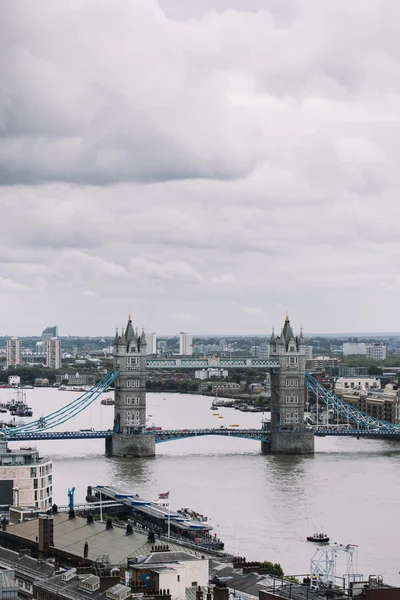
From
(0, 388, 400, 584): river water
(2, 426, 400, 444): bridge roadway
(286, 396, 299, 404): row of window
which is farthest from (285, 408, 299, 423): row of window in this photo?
(0, 388, 400, 584): river water

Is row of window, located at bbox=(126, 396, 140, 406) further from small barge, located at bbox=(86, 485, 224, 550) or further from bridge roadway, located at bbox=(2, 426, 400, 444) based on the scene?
small barge, located at bbox=(86, 485, 224, 550)

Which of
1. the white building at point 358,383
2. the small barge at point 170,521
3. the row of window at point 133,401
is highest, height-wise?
the white building at point 358,383

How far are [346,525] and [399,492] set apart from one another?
11940mm

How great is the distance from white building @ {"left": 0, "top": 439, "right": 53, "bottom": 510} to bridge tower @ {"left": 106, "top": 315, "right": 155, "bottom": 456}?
30114 millimetres

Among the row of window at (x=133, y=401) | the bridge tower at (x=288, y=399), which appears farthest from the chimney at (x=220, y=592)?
the row of window at (x=133, y=401)

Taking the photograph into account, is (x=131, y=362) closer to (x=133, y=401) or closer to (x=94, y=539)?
(x=133, y=401)

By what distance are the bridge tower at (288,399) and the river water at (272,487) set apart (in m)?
1.67

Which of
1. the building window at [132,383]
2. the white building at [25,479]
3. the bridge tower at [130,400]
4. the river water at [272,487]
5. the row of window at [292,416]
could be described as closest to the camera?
the river water at [272,487]

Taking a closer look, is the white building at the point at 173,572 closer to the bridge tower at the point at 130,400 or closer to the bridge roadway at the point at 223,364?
the bridge tower at the point at 130,400

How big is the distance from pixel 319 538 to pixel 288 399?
40608 mm

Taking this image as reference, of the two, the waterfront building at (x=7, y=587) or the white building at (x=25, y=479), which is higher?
the white building at (x=25, y=479)

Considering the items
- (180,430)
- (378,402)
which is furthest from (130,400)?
(378,402)

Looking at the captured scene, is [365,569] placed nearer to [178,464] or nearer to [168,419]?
[178,464]

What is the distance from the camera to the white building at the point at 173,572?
35.9 meters
